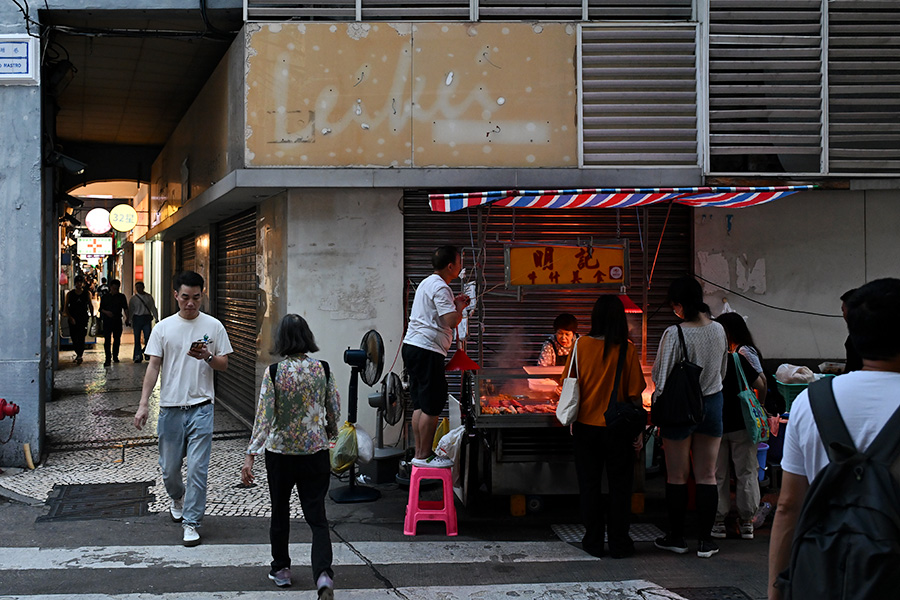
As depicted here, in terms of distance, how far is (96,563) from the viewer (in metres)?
5.40

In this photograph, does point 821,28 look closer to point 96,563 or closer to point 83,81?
point 96,563

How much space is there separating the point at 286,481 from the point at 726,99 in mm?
6446

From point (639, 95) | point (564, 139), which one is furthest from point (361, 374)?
point (639, 95)

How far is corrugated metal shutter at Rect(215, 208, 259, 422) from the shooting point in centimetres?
1066

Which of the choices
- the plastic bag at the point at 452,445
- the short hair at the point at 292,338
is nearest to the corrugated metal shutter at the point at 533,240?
the plastic bag at the point at 452,445

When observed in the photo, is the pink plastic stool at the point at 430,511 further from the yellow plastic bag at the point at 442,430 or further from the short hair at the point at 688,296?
the short hair at the point at 688,296

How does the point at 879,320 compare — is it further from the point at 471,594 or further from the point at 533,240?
the point at 533,240

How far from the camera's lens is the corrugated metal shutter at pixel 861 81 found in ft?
28.4

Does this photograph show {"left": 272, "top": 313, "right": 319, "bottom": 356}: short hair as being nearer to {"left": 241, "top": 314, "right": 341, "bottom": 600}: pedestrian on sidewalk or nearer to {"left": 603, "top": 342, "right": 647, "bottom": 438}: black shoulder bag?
{"left": 241, "top": 314, "right": 341, "bottom": 600}: pedestrian on sidewalk

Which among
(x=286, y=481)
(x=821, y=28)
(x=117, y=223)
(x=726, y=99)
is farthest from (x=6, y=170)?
(x=117, y=223)

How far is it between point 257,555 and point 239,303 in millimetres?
6455

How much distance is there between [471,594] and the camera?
192 inches

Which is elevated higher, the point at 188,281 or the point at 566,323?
the point at 188,281

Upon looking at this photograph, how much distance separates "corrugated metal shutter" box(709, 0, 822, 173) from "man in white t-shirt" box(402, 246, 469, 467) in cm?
373
